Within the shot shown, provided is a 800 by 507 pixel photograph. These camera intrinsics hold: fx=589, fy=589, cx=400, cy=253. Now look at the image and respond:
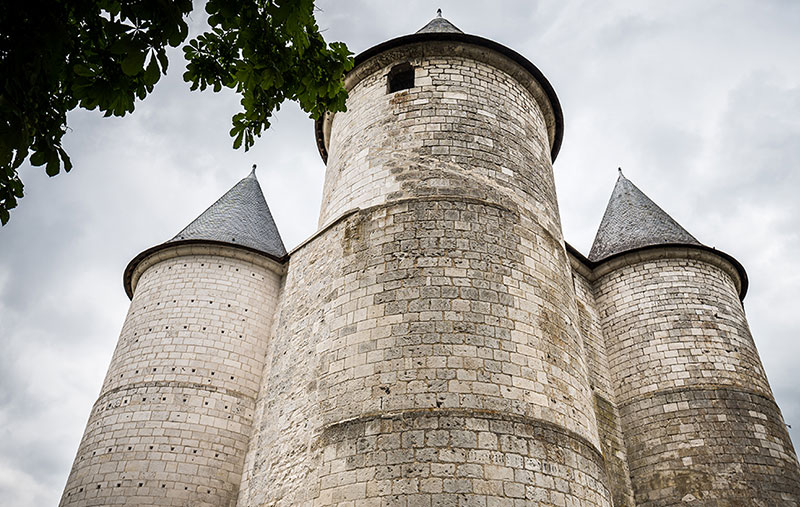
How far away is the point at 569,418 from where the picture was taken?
7.02 metres

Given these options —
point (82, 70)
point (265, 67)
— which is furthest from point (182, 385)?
point (82, 70)

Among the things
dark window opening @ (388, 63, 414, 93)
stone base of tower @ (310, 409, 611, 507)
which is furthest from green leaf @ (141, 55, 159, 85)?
dark window opening @ (388, 63, 414, 93)

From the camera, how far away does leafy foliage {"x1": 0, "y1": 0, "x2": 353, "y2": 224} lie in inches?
98.4

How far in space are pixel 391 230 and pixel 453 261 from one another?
3.31ft

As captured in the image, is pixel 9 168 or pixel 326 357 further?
pixel 326 357

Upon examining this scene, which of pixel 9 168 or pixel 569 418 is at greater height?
pixel 569 418

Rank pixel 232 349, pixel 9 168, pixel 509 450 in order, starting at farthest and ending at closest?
pixel 232 349 → pixel 509 450 → pixel 9 168

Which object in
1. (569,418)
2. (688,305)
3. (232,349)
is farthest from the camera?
(688,305)

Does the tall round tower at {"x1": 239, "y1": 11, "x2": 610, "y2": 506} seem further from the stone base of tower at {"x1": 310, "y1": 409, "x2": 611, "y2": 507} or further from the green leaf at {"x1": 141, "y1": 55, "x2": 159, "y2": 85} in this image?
the green leaf at {"x1": 141, "y1": 55, "x2": 159, "y2": 85}

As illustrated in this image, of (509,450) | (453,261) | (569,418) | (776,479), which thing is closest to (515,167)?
(453,261)

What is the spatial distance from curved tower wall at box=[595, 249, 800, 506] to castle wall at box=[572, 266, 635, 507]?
0.55 feet

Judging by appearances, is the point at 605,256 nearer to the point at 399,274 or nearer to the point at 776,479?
the point at 776,479

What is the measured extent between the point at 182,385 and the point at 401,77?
655 centimetres

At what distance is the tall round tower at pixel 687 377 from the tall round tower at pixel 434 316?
11.6 feet
